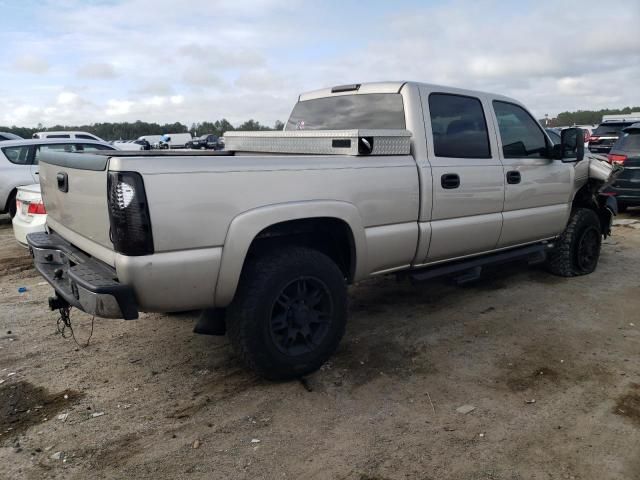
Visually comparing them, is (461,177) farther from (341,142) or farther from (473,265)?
(341,142)

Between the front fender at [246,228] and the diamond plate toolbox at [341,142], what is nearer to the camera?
the front fender at [246,228]

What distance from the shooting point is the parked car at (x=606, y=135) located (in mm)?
14380

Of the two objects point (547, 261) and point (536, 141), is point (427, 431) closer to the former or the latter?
point (536, 141)

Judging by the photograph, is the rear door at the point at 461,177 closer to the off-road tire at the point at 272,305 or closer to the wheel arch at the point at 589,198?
the off-road tire at the point at 272,305

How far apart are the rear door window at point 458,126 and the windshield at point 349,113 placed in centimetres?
30

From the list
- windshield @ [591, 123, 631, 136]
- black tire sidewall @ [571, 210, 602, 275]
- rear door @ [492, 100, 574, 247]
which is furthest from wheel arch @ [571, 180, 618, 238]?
windshield @ [591, 123, 631, 136]

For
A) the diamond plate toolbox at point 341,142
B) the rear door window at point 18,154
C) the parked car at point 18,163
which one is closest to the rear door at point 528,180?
the diamond plate toolbox at point 341,142

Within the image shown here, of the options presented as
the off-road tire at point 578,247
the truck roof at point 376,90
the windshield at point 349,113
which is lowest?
the off-road tire at point 578,247

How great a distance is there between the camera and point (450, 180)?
3.99 metres

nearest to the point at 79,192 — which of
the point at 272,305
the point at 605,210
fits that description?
the point at 272,305

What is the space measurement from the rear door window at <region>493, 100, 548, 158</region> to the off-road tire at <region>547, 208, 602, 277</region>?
3.56ft

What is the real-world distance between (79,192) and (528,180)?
3.73 meters

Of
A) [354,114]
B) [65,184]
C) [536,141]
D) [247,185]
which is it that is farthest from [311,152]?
[536,141]

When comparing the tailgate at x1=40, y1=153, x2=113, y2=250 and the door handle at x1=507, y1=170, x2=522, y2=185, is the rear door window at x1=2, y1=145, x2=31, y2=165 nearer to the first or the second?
the tailgate at x1=40, y1=153, x2=113, y2=250
